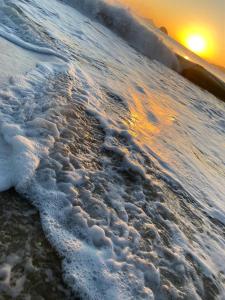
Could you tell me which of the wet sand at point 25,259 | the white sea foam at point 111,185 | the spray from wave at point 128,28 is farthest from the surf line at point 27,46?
the spray from wave at point 128,28

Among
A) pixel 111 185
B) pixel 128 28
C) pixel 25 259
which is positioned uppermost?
pixel 128 28

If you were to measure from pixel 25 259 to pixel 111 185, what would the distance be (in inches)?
60.6

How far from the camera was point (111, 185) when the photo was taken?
393cm

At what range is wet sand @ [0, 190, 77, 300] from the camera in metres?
2.40

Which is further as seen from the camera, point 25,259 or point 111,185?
point 111,185

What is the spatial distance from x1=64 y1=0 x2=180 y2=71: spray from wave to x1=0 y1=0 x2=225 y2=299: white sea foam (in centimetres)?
1145

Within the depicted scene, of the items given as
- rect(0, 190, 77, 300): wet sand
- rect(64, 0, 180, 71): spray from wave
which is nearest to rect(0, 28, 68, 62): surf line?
rect(0, 190, 77, 300): wet sand

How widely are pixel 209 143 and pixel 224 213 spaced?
3.13 metres

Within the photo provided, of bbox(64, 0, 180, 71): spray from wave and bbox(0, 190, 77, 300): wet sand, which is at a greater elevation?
bbox(64, 0, 180, 71): spray from wave

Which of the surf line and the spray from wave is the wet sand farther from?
the spray from wave

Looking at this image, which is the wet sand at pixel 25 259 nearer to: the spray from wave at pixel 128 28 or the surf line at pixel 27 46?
the surf line at pixel 27 46

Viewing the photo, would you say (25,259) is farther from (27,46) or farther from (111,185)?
(27,46)

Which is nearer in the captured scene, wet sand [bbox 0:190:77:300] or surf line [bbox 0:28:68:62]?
wet sand [bbox 0:190:77:300]

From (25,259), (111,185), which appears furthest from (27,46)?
(25,259)
